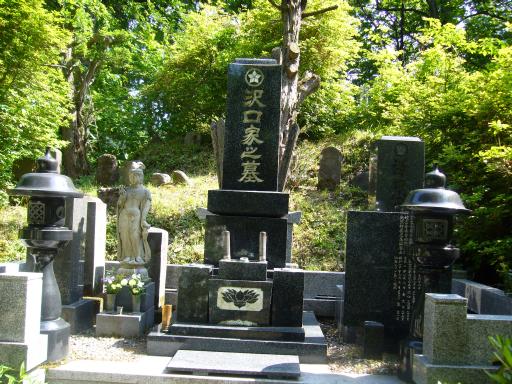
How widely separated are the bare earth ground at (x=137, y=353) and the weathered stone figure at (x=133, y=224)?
1.20m

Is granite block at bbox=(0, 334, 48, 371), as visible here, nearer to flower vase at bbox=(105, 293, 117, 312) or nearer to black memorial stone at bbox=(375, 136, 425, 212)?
flower vase at bbox=(105, 293, 117, 312)

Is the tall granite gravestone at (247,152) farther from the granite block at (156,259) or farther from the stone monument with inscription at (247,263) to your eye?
the granite block at (156,259)

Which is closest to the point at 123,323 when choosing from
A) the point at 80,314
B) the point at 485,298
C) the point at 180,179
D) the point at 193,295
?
the point at 80,314

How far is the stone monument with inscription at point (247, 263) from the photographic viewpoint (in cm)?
664

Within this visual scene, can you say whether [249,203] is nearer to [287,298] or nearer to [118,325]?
[287,298]

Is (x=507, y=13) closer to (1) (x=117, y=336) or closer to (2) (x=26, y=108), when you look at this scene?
(2) (x=26, y=108)

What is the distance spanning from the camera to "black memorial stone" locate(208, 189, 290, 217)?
Result: 7.86m

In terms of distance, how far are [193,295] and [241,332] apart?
0.80 meters

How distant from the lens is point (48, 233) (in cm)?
618

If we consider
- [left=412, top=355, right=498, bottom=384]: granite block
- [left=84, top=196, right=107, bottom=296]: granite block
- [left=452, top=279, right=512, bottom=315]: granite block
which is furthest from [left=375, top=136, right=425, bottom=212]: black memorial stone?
[left=84, top=196, right=107, bottom=296]: granite block

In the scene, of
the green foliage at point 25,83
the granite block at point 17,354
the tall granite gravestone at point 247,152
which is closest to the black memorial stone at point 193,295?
the tall granite gravestone at point 247,152

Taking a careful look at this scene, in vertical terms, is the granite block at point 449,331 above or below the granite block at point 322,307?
above

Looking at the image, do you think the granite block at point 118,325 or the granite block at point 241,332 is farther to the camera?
the granite block at point 118,325

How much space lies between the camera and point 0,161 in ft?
40.8
